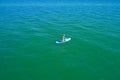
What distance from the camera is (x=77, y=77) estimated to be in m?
19.2

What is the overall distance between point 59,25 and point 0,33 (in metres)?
14.3

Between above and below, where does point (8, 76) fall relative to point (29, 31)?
below

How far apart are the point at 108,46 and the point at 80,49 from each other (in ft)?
16.2

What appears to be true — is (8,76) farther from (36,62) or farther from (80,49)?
(80,49)

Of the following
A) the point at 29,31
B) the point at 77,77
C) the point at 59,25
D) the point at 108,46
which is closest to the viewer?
the point at 77,77

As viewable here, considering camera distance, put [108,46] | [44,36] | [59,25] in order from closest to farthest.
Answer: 1. [108,46]
2. [44,36]
3. [59,25]

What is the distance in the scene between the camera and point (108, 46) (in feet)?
87.2

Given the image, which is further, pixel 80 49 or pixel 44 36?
pixel 44 36

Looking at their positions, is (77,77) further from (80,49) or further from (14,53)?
(14,53)

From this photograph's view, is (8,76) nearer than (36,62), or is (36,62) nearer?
(8,76)

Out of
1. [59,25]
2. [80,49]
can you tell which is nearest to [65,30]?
[59,25]

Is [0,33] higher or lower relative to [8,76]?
higher

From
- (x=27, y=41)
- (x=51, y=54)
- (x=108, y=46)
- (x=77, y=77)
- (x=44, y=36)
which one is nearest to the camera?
(x=77, y=77)

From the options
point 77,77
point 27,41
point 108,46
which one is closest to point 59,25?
point 27,41
